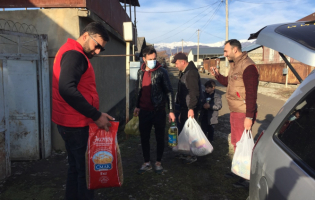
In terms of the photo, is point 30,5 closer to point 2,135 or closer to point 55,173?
point 2,135

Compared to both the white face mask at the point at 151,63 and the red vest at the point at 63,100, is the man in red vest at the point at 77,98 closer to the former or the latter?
the red vest at the point at 63,100

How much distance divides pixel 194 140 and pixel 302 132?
238cm

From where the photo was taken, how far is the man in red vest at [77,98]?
6.61 ft

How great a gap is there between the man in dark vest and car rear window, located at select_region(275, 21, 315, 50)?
1.07m

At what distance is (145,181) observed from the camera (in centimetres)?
356

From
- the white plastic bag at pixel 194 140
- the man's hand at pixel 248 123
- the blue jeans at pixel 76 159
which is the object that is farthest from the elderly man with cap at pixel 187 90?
the blue jeans at pixel 76 159

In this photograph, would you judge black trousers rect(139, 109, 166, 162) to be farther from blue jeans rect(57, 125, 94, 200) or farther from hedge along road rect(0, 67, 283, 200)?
blue jeans rect(57, 125, 94, 200)

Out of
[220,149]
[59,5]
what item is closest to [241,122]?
[220,149]

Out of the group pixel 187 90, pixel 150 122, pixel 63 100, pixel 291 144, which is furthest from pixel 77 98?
pixel 187 90

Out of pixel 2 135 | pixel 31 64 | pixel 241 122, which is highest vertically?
pixel 31 64

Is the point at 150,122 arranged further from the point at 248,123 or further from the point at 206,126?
the point at 206,126

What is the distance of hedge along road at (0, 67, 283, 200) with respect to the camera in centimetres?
319

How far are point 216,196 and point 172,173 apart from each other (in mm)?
865

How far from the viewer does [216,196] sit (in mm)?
3184
